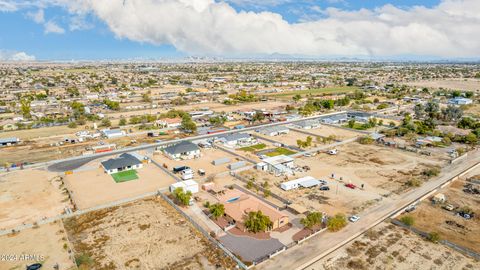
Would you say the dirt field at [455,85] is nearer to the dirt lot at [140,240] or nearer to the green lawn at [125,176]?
the green lawn at [125,176]

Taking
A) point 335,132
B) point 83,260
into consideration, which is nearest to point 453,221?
point 83,260

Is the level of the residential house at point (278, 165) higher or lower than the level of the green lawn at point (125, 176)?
higher

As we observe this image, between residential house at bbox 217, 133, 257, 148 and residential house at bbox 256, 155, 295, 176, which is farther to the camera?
residential house at bbox 217, 133, 257, 148

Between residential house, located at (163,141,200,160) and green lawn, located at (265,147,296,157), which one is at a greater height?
residential house, located at (163,141,200,160)

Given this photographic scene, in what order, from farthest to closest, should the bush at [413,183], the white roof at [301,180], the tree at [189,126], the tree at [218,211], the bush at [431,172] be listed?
1. the tree at [189,126]
2. the bush at [431,172]
3. the bush at [413,183]
4. the white roof at [301,180]
5. the tree at [218,211]

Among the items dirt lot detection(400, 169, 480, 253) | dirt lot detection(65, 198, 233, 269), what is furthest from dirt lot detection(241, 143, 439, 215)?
dirt lot detection(65, 198, 233, 269)

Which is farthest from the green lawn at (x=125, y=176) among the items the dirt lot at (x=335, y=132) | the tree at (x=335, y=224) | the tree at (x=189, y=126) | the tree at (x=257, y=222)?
the dirt lot at (x=335, y=132)

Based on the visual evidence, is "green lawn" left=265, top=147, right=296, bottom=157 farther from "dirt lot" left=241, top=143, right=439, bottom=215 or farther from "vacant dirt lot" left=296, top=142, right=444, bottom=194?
"dirt lot" left=241, top=143, right=439, bottom=215
